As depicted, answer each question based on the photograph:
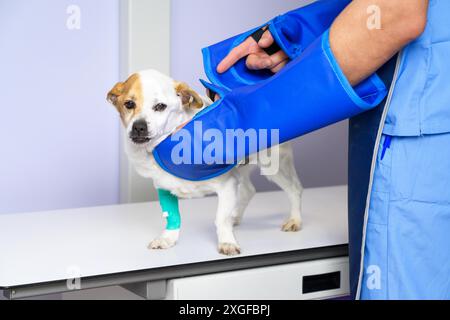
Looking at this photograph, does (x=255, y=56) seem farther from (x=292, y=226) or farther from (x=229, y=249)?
(x=292, y=226)

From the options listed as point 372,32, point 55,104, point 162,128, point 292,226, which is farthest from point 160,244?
point 55,104

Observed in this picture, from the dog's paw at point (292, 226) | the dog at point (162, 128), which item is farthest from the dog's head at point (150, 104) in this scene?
the dog's paw at point (292, 226)

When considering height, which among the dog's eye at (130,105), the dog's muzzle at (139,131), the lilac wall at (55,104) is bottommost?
the dog's muzzle at (139,131)

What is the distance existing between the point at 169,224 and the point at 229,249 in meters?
0.14

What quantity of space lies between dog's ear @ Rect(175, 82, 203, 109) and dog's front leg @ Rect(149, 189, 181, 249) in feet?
0.58

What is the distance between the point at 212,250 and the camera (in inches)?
49.0

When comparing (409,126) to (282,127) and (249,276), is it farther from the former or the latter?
(249,276)

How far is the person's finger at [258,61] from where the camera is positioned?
3.61ft

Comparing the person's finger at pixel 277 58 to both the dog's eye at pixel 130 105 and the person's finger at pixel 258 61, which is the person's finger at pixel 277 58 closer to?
the person's finger at pixel 258 61

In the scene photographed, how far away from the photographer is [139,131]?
1202 millimetres

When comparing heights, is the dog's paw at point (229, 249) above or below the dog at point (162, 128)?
below

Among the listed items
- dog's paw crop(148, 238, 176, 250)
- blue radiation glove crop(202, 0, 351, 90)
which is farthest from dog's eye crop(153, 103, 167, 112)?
dog's paw crop(148, 238, 176, 250)

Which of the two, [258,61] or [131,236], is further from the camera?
[131,236]

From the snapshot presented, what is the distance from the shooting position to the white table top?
1.12 metres
